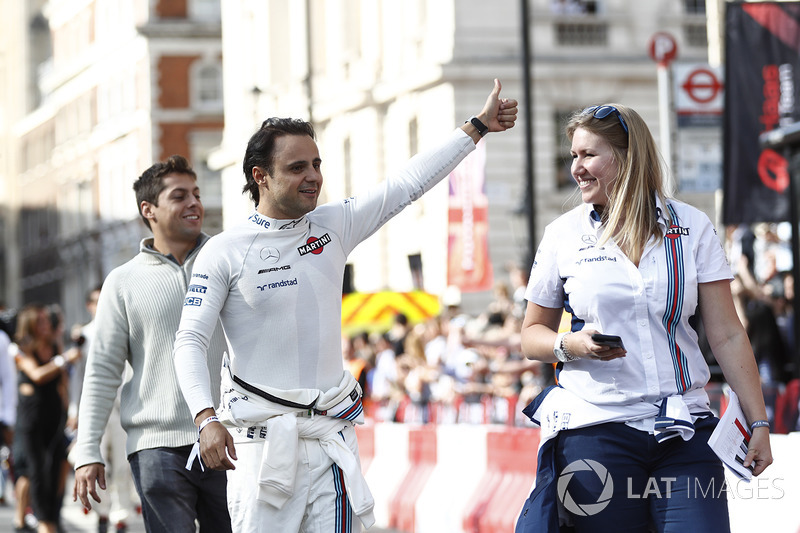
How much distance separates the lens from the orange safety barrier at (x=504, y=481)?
10.9 m

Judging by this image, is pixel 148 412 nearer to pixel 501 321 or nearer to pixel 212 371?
pixel 212 371

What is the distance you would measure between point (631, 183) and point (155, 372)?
2466mm

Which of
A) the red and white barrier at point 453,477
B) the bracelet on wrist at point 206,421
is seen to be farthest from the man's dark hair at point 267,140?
the red and white barrier at point 453,477

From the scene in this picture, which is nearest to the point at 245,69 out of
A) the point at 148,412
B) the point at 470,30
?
the point at 470,30

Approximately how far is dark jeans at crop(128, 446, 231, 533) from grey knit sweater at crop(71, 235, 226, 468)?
0.07 metres

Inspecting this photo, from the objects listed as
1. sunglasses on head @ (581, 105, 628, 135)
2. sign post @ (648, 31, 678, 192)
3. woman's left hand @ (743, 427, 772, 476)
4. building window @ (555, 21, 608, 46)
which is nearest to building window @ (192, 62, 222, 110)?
building window @ (555, 21, 608, 46)

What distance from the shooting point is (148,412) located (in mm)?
6754

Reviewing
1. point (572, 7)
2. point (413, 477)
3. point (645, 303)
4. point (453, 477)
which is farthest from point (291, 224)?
point (572, 7)

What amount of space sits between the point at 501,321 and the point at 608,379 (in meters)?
13.6

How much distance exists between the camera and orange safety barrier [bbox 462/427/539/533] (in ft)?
35.9

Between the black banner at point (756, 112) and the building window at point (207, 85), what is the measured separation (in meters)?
58.0

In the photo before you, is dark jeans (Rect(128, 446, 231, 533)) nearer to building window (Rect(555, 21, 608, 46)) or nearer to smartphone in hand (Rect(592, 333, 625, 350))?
smartphone in hand (Rect(592, 333, 625, 350))

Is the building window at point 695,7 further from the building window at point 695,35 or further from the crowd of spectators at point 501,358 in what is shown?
the crowd of spectators at point 501,358

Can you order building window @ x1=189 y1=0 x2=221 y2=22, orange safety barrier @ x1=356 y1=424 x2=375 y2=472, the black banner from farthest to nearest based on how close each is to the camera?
building window @ x1=189 y1=0 x2=221 y2=22
the black banner
orange safety barrier @ x1=356 y1=424 x2=375 y2=472
